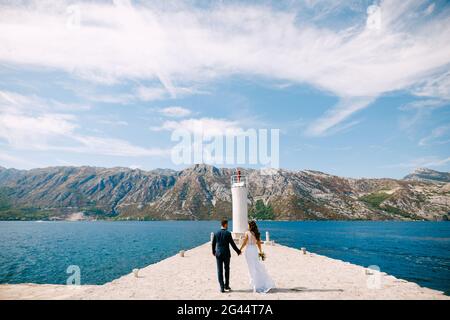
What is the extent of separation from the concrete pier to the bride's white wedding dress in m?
0.38

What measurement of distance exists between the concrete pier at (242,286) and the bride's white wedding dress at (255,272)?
378 millimetres

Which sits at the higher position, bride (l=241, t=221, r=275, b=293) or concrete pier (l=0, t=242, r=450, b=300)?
bride (l=241, t=221, r=275, b=293)

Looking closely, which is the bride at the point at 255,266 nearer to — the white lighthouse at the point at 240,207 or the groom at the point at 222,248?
the groom at the point at 222,248

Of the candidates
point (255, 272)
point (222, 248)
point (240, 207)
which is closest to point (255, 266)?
point (255, 272)

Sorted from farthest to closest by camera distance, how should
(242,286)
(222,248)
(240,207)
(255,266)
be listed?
(240,207)
(242,286)
(255,266)
(222,248)

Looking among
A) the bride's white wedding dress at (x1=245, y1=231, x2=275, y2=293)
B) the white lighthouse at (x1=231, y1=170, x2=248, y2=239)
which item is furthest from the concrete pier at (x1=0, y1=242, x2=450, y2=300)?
the white lighthouse at (x1=231, y1=170, x2=248, y2=239)

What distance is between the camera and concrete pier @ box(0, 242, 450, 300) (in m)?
12.4

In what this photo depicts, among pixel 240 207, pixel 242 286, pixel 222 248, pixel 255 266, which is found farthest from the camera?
pixel 240 207

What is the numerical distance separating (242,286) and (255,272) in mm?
1871

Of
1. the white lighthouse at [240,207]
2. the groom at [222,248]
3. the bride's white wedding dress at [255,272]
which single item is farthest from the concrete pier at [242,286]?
the white lighthouse at [240,207]

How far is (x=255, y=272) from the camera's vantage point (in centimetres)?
1294

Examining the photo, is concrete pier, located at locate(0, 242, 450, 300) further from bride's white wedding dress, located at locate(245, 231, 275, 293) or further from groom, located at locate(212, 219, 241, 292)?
groom, located at locate(212, 219, 241, 292)

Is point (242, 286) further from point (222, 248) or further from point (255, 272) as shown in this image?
point (222, 248)
